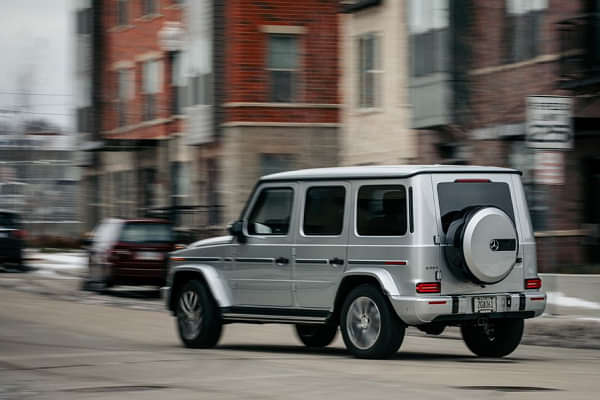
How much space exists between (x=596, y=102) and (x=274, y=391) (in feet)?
48.4

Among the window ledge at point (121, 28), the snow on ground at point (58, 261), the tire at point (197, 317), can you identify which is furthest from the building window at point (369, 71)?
the tire at point (197, 317)

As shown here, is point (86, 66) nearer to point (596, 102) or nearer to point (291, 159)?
point (291, 159)

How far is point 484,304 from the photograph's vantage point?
496 inches

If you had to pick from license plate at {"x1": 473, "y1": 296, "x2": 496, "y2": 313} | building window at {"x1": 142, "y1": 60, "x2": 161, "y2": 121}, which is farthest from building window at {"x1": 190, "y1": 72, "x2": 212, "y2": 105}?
license plate at {"x1": 473, "y1": 296, "x2": 496, "y2": 313}

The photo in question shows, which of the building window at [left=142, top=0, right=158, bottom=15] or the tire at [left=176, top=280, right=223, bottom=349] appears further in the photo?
the building window at [left=142, top=0, right=158, bottom=15]

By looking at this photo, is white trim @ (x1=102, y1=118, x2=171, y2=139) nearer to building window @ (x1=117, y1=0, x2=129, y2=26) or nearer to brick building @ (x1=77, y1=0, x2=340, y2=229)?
brick building @ (x1=77, y1=0, x2=340, y2=229)

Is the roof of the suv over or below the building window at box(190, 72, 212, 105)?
below

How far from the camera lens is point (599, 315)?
1738cm

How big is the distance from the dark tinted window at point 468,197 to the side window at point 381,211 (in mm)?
373

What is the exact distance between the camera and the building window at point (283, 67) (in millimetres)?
37875

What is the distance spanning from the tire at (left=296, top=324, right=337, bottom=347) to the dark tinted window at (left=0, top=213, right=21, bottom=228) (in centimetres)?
2083

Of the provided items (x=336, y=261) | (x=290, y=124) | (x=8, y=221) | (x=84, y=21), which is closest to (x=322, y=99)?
(x=290, y=124)

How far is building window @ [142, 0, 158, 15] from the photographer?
45.2m

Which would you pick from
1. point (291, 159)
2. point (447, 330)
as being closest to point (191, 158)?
point (291, 159)
